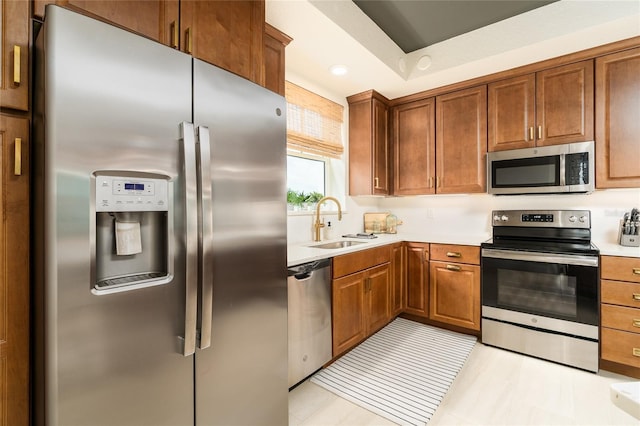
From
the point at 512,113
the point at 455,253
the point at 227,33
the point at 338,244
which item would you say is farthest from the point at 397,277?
the point at 227,33

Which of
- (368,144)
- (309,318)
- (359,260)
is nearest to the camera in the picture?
(309,318)

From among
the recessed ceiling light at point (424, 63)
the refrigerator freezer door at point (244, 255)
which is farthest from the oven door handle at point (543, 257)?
the refrigerator freezer door at point (244, 255)

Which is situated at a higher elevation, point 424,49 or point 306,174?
point 424,49

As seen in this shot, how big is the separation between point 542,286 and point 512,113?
153cm

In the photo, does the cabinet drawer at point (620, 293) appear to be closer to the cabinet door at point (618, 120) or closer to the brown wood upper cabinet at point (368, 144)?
the cabinet door at point (618, 120)

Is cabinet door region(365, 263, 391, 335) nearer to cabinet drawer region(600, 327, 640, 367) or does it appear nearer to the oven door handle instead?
the oven door handle

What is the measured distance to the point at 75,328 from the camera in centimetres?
87

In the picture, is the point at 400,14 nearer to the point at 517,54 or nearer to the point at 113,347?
the point at 517,54

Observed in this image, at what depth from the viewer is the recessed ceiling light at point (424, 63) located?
2.80m

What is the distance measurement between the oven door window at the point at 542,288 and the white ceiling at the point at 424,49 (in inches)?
66.3

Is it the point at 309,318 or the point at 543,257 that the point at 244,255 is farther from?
the point at 543,257

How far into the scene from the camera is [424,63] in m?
2.82

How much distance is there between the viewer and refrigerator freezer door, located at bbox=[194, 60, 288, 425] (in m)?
1.18

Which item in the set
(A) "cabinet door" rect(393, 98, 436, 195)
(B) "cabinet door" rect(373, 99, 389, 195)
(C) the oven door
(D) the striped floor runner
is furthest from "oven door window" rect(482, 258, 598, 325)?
(B) "cabinet door" rect(373, 99, 389, 195)
